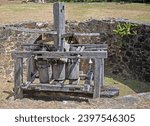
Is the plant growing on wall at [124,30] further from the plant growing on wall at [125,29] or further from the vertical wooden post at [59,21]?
the vertical wooden post at [59,21]

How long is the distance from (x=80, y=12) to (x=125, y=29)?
333 cm

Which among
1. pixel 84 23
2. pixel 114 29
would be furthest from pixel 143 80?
pixel 84 23

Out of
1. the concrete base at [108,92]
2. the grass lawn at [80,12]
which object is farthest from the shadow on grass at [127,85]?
the grass lawn at [80,12]

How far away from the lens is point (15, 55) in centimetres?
864

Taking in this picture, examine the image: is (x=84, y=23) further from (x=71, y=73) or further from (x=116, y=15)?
(x=71, y=73)

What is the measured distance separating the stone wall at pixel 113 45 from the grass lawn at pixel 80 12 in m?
0.85

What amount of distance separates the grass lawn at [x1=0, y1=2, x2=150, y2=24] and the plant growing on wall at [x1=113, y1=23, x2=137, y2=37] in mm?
1377

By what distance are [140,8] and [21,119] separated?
37.1 feet

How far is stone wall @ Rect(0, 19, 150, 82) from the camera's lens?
1114 cm

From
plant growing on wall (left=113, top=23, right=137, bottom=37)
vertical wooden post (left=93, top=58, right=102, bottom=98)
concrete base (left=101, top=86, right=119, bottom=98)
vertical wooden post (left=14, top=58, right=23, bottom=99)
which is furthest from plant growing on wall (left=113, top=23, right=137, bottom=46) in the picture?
vertical wooden post (left=14, top=58, right=23, bottom=99)

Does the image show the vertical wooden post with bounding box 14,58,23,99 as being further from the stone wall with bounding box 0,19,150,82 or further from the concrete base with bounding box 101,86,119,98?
the stone wall with bounding box 0,19,150,82

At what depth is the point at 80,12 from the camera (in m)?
14.5

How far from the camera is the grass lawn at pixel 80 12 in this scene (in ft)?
43.7

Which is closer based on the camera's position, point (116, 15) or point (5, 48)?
point (5, 48)
